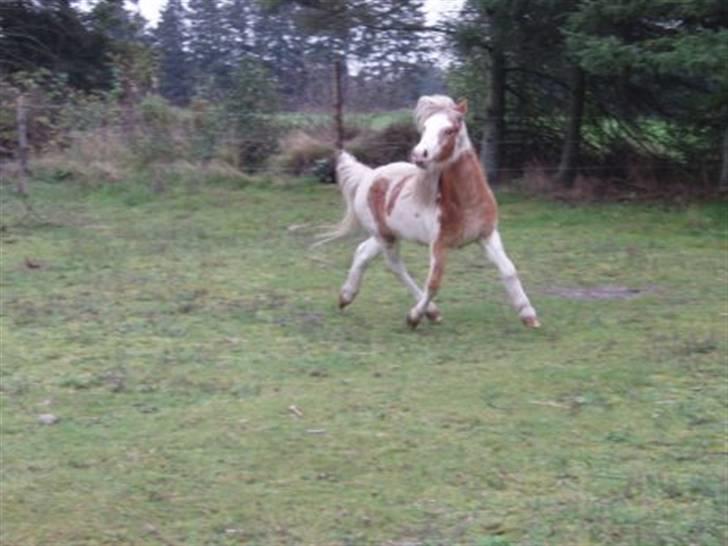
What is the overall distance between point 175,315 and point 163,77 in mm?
16881

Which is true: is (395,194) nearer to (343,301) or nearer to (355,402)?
(343,301)

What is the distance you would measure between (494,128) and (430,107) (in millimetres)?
9466

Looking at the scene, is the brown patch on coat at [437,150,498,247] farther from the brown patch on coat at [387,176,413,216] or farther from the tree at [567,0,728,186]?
the tree at [567,0,728,186]

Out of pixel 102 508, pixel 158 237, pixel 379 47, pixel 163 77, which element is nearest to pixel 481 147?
pixel 379 47

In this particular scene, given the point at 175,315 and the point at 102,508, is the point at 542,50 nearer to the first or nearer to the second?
the point at 175,315

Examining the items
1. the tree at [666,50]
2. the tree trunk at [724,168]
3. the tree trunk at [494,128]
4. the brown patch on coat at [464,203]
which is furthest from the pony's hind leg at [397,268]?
the tree trunk at [494,128]

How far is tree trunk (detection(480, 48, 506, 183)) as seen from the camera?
17.5m

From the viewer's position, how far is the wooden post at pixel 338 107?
1762 cm

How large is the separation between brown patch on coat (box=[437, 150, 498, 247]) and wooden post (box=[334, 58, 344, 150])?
9.29 meters

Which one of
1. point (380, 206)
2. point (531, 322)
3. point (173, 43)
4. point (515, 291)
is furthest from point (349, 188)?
point (173, 43)

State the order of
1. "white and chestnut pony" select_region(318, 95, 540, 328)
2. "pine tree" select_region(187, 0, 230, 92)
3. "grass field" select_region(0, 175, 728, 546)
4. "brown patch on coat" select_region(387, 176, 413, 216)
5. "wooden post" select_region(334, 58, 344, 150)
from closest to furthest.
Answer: "grass field" select_region(0, 175, 728, 546), "white and chestnut pony" select_region(318, 95, 540, 328), "brown patch on coat" select_region(387, 176, 413, 216), "wooden post" select_region(334, 58, 344, 150), "pine tree" select_region(187, 0, 230, 92)

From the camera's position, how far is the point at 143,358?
7.55m

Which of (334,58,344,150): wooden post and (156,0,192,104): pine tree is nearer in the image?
(334,58,344,150): wooden post

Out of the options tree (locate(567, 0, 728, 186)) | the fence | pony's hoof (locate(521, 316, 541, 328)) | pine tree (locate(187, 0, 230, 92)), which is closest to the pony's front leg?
pony's hoof (locate(521, 316, 541, 328))
